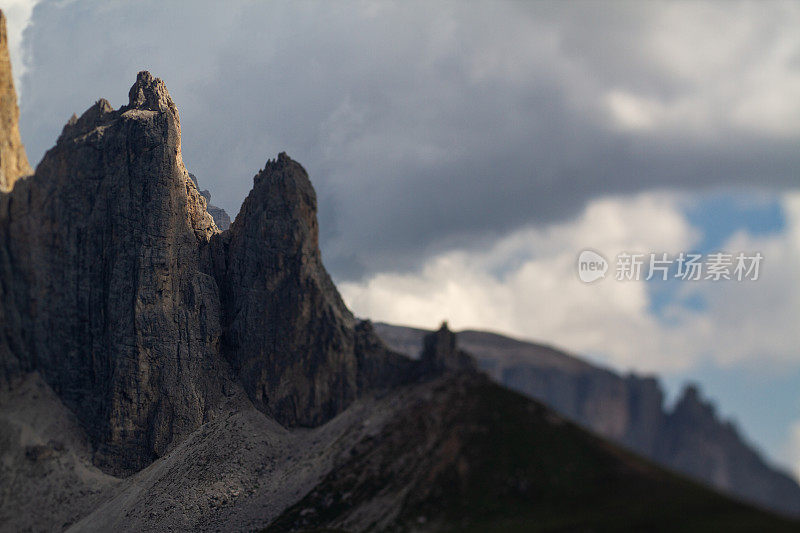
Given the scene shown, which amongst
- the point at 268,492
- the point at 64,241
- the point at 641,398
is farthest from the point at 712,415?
the point at 64,241

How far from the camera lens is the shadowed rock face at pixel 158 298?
501 ft

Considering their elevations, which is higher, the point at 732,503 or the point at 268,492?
the point at 732,503

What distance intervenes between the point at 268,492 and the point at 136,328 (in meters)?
45.6

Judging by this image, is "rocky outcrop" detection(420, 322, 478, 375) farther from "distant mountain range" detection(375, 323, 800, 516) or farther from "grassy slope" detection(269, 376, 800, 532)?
"distant mountain range" detection(375, 323, 800, 516)

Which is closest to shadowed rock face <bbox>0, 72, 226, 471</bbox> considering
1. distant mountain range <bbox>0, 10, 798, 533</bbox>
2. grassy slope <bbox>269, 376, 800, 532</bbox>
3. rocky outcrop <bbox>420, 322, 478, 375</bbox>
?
distant mountain range <bbox>0, 10, 798, 533</bbox>

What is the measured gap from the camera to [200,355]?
156750 millimetres

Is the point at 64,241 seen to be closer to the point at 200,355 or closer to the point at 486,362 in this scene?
the point at 200,355

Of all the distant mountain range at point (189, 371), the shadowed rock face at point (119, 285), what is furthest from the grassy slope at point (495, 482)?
the shadowed rock face at point (119, 285)

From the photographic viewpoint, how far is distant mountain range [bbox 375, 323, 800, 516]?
129 meters

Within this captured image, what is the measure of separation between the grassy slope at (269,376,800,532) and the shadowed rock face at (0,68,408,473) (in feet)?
80.1

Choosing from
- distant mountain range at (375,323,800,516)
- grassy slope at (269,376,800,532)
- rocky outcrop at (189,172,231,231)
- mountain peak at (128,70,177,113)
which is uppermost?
mountain peak at (128,70,177,113)

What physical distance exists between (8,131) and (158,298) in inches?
2301

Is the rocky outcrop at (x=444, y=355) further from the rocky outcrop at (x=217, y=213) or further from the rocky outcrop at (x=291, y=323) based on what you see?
the rocky outcrop at (x=217, y=213)

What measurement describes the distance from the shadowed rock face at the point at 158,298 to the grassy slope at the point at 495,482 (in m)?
24.4
